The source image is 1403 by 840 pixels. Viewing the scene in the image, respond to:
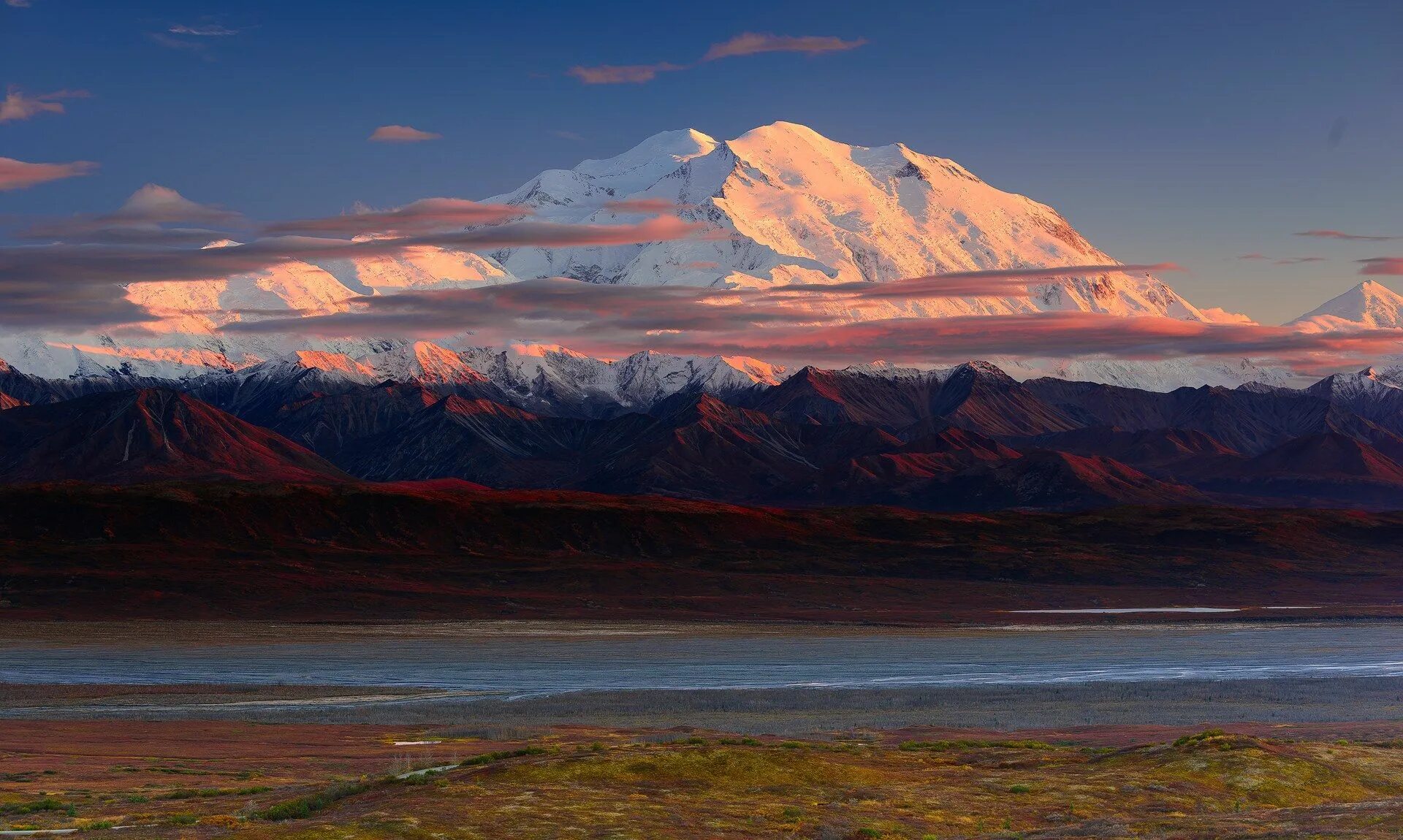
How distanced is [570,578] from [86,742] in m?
120

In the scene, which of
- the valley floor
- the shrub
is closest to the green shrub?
the valley floor

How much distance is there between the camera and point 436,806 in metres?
40.5

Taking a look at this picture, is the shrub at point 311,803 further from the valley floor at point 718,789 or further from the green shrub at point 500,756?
the green shrub at point 500,756

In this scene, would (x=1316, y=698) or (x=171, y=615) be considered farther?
(x=171, y=615)

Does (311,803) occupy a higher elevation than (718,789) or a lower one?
higher

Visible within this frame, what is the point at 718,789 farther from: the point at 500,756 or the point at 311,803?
the point at 311,803

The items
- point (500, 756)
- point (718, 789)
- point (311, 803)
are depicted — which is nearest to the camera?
point (311, 803)

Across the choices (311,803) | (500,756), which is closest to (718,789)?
(500,756)

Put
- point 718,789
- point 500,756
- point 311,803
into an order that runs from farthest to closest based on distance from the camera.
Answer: point 500,756, point 718,789, point 311,803

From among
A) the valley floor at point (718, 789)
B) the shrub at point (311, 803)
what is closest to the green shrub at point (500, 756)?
the valley floor at point (718, 789)

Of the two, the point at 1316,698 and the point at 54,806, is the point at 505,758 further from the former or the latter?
the point at 1316,698

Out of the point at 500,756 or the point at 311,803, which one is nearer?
the point at 311,803

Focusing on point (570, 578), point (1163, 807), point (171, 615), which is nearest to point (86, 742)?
point (1163, 807)

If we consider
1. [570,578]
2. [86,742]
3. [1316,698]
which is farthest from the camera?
[570,578]
